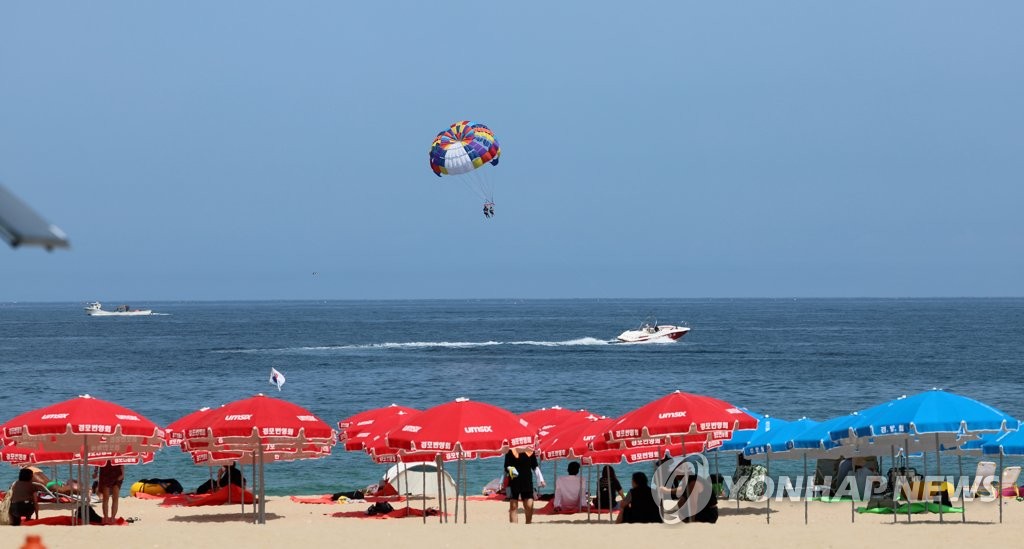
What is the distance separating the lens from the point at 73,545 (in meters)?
15.1

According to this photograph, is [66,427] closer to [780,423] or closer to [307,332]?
[780,423]

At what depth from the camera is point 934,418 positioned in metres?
15.8

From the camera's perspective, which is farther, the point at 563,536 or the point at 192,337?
the point at 192,337

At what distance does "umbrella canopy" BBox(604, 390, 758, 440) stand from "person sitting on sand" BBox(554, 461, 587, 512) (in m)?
3.60

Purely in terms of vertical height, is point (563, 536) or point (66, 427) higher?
point (66, 427)

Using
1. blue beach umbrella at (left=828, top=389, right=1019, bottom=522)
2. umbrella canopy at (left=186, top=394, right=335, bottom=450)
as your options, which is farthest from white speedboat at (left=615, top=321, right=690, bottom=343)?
blue beach umbrella at (left=828, top=389, right=1019, bottom=522)

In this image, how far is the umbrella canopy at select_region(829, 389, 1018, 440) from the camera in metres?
15.7

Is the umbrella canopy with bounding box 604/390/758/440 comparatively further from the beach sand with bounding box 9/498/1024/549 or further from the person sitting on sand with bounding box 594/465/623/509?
the person sitting on sand with bounding box 594/465/623/509

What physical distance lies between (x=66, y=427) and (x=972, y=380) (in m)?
60.7

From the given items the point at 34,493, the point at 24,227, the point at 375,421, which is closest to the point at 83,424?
the point at 34,493

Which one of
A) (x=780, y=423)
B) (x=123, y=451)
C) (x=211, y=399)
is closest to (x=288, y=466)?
(x=123, y=451)

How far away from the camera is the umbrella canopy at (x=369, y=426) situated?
A: 22078mm

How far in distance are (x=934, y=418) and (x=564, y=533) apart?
4817mm

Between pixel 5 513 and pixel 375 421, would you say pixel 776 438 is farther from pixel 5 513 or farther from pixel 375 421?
pixel 5 513
